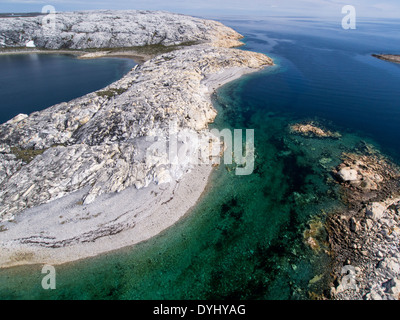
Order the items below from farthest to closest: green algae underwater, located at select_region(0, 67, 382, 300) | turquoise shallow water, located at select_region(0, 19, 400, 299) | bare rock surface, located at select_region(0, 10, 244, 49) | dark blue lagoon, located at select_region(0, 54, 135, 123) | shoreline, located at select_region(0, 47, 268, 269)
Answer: bare rock surface, located at select_region(0, 10, 244, 49)
dark blue lagoon, located at select_region(0, 54, 135, 123)
shoreline, located at select_region(0, 47, 268, 269)
turquoise shallow water, located at select_region(0, 19, 400, 299)
green algae underwater, located at select_region(0, 67, 382, 300)

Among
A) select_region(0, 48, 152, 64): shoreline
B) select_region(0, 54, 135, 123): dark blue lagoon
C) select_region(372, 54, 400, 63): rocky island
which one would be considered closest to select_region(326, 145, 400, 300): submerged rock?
select_region(0, 54, 135, 123): dark blue lagoon

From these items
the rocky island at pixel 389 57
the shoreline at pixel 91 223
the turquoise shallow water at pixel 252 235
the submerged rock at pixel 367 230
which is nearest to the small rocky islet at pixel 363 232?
the submerged rock at pixel 367 230

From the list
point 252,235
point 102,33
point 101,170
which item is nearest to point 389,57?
point 252,235

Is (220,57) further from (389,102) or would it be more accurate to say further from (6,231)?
(6,231)

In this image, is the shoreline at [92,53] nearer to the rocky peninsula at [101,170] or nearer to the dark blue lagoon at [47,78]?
the dark blue lagoon at [47,78]

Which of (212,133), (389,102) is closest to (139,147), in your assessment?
(212,133)

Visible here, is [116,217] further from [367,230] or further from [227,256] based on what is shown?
[367,230]

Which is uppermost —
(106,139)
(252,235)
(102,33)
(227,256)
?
(102,33)

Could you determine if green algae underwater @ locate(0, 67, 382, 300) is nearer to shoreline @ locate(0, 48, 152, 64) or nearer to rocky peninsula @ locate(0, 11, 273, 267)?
rocky peninsula @ locate(0, 11, 273, 267)
